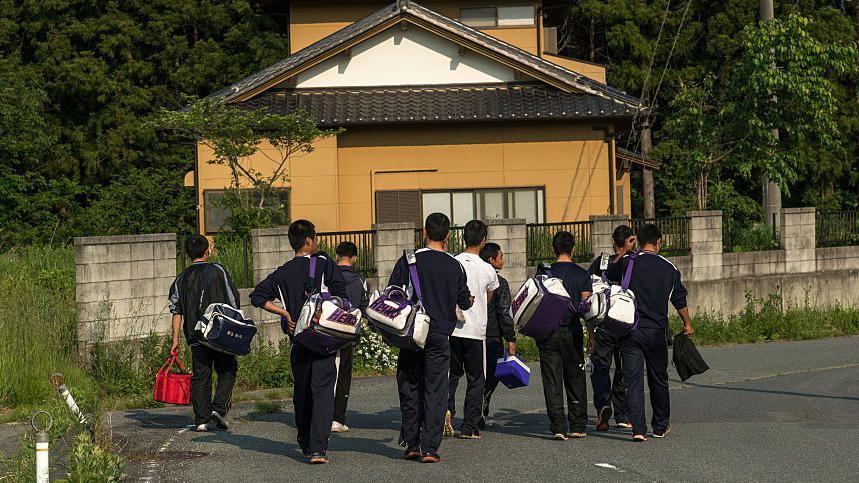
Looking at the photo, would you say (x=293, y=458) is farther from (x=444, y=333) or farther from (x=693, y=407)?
(x=693, y=407)

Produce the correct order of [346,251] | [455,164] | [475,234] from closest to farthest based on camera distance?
[475,234]
[346,251]
[455,164]

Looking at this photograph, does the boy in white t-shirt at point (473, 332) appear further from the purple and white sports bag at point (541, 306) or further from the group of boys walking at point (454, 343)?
the purple and white sports bag at point (541, 306)

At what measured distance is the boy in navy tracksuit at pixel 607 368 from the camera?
11.5 m

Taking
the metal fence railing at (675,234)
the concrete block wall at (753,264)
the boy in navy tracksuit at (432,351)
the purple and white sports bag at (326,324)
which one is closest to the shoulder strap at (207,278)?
the purple and white sports bag at (326,324)

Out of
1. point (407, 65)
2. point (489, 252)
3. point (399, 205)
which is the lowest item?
point (489, 252)

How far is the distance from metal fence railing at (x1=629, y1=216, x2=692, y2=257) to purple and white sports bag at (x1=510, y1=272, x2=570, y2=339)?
11.9 metres

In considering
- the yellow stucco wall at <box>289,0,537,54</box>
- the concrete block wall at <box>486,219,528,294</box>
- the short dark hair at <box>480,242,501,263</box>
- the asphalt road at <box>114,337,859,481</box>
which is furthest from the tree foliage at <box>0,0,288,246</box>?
the short dark hair at <box>480,242,501,263</box>

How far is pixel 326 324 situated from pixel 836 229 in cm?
1783

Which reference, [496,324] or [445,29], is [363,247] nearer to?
[496,324]

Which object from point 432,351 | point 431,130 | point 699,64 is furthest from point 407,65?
point 432,351

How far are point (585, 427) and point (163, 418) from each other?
4459 mm

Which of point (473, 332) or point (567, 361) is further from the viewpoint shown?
point (567, 361)

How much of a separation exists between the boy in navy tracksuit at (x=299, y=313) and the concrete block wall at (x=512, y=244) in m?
10.1

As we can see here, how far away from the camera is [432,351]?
1013 centimetres
